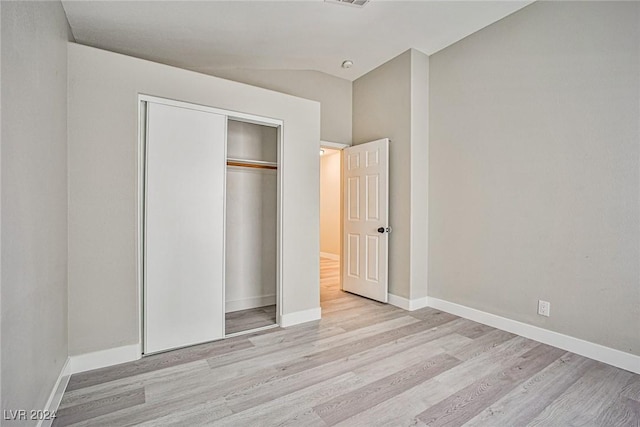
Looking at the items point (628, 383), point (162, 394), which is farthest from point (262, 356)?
point (628, 383)

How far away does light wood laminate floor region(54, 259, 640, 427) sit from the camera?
5.72 ft

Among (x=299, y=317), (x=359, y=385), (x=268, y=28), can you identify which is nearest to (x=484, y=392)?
(x=359, y=385)

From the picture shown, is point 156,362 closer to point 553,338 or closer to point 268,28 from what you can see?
point 268,28

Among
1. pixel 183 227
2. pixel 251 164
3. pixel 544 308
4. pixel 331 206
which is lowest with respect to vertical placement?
pixel 544 308

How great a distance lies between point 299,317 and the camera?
3.19m

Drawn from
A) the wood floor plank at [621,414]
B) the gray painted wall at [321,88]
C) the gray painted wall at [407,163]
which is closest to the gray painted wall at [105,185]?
the gray painted wall at [321,88]

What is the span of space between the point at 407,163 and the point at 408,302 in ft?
5.49

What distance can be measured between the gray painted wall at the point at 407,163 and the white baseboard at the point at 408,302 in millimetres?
46

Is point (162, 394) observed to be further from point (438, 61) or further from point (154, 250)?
point (438, 61)

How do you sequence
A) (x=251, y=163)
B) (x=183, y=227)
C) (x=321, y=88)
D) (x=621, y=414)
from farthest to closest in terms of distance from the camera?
(x=321, y=88)
(x=251, y=163)
(x=183, y=227)
(x=621, y=414)

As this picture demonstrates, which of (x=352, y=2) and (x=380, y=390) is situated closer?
(x=380, y=390)

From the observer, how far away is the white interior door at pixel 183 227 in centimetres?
245

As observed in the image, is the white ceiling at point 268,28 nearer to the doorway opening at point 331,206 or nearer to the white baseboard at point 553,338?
the white baseboard at point 553,338

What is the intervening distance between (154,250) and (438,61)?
12.2 feet
